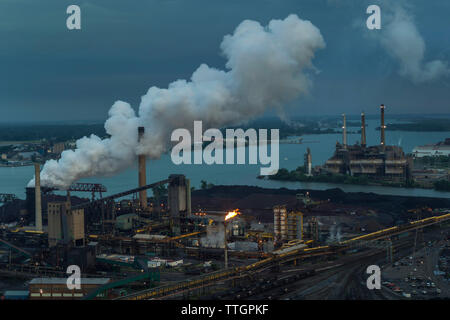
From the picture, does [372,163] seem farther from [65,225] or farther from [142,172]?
[65,225]

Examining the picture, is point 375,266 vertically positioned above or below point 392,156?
below

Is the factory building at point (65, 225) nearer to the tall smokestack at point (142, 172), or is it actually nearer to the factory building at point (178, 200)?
the tall smokestack at point (142, 172)

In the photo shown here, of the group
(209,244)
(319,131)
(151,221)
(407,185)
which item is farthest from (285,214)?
(319,131)

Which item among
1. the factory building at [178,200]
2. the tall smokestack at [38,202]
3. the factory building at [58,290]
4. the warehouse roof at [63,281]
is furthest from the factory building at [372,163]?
the factory building at [58,290]

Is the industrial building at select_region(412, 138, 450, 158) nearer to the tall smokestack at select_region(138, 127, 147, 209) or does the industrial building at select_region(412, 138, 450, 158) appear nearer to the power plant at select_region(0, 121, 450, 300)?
the power plant at select_region(0, 121, 450, 300)

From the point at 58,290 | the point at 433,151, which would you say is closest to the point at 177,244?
the point at 58,290

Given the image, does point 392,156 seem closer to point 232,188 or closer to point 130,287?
point 232,188

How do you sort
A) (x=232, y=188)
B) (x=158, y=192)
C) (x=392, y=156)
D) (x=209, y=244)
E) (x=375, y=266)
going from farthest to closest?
1. (x=392, y=156)
2. (x=232, y=188)
3. (x=158, y=192)
4. (x=209, y=244)
5. (x=375, y=266)
